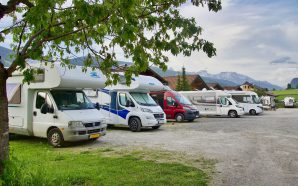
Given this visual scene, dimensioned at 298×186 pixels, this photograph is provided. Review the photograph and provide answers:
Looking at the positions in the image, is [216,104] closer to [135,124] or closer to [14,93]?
[135,124]

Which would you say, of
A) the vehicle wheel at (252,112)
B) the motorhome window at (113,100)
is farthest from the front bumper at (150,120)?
the vehicle wheel at (252,112)

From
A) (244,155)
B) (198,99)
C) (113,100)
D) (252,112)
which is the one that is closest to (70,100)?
(113,100)

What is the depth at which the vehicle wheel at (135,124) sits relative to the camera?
18.0m

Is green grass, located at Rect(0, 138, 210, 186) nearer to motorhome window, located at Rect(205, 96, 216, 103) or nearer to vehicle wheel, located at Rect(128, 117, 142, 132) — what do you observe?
vehicle wheel, located at Rect(128, 117, 142, 132)

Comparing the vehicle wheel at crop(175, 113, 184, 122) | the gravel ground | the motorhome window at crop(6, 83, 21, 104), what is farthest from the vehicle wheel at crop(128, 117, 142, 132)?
the vehicle wheel at crop(175, 113, 184, 122)

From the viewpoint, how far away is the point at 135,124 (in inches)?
712

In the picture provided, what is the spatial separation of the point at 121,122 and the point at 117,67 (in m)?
12.0

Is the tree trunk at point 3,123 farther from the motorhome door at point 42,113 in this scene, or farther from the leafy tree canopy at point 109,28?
the motorhome door at point 42,113

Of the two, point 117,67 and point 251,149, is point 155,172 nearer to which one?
point 117,67

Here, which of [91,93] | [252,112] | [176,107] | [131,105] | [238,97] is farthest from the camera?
[238,97]

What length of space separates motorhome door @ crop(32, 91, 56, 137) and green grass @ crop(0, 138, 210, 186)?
1995mm

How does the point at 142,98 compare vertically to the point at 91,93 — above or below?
below

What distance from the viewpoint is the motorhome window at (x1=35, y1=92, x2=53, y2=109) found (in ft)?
42.0

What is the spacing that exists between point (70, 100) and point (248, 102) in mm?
28928
